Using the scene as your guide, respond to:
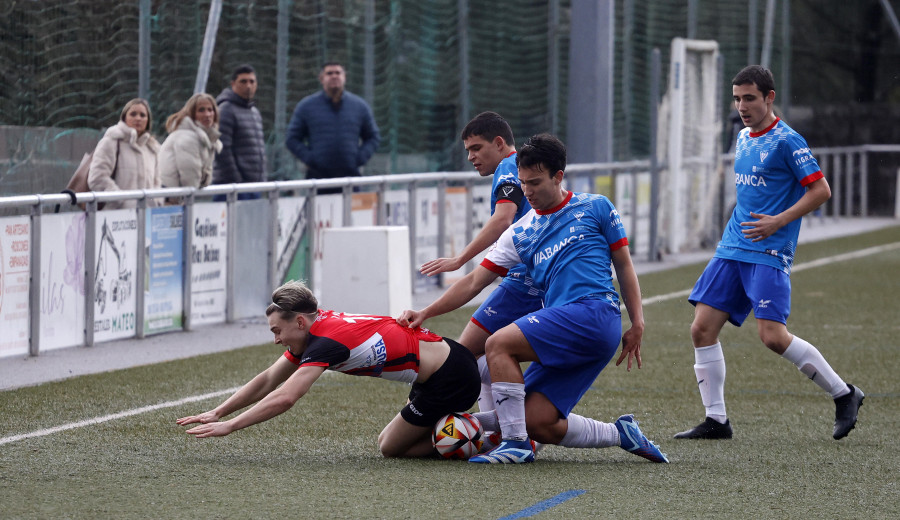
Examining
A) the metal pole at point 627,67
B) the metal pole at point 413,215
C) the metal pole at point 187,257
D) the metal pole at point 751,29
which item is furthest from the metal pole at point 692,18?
the metal pole at point 187,257

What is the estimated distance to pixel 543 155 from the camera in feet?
19.9

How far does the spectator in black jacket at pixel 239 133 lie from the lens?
1277 centimetres

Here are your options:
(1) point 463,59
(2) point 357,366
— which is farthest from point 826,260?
(2) point 357,366

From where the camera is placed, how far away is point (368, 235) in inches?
471

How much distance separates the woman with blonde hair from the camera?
446 inches

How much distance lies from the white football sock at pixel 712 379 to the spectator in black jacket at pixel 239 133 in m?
6.29

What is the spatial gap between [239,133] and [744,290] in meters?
6.79

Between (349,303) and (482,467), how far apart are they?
5881 mm

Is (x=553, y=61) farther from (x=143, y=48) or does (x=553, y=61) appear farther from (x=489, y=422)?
(x=489, y=422)

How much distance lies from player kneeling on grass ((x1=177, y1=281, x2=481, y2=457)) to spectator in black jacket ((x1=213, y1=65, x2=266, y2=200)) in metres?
6.65


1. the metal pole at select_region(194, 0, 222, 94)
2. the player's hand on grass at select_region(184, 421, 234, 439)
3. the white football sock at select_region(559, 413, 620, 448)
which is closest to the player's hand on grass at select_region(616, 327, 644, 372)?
the white football sock at select_region(559, 413, 620, 448)

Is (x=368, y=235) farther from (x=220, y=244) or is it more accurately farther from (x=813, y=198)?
(x=813, y=198)

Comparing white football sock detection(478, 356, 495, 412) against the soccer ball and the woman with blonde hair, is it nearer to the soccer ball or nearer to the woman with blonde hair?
the soccer ball

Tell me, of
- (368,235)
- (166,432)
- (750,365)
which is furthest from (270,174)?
(166,432)
